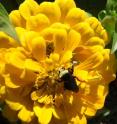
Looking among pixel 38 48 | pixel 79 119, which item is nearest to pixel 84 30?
pixel 38 48

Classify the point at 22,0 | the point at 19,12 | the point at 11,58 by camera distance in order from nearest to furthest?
the point at 11,58, the point at 19,12, the point at 22,0

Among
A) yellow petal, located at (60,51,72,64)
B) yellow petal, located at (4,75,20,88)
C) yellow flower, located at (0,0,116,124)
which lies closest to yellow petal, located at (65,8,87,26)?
yellow flower, located at (0,0,116,124)

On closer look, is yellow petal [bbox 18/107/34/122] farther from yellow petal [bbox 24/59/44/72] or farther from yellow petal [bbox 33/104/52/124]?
yellow petal [bbox 24/59/44/72]

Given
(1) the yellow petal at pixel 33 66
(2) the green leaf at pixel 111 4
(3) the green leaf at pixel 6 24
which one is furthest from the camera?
(2) the green leaf at pixel 111 4

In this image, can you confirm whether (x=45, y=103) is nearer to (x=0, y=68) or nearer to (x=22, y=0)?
(x=0, y=68)

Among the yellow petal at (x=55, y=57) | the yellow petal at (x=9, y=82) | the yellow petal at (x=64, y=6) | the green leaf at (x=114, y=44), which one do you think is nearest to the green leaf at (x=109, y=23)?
the green leaf at (x=114, y=44)

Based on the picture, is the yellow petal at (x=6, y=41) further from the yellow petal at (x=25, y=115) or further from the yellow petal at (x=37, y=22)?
the yellow petal at (x=25, y=115)

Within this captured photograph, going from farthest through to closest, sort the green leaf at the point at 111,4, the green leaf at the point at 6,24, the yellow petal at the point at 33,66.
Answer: the green leaf at the point at 111,4 → the green leaf at the point at 6,24 → the yellow petal at the point at 33,66

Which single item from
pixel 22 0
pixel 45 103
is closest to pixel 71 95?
pixel 45 103
